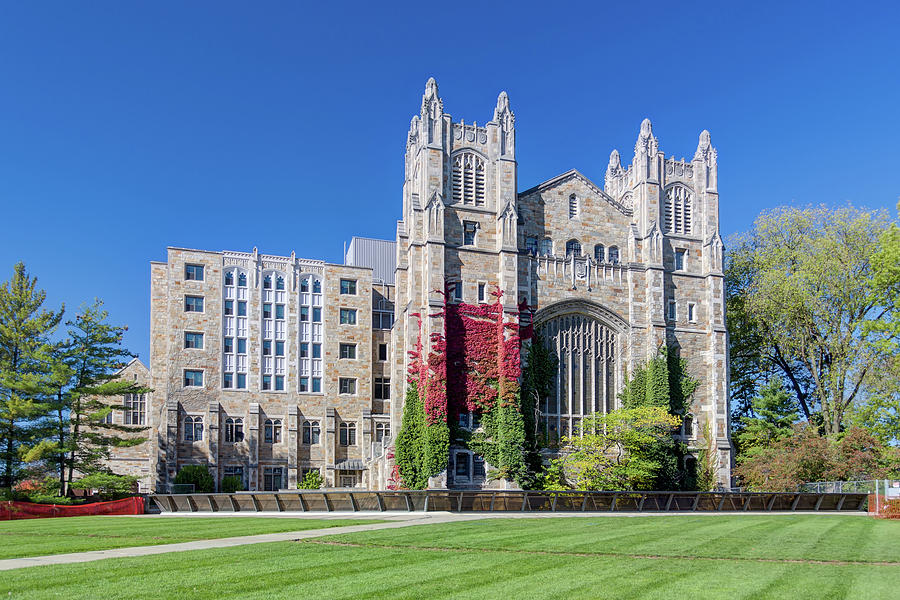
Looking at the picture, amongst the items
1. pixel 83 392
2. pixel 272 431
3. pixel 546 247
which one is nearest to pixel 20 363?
pixel 83 392

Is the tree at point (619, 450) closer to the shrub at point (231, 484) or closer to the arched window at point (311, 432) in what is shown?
the arched window at point (311, 432)

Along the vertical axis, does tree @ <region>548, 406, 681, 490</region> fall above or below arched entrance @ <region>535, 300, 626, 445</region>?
below

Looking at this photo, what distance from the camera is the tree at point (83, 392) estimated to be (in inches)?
1521

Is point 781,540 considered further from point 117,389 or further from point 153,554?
point 117,389

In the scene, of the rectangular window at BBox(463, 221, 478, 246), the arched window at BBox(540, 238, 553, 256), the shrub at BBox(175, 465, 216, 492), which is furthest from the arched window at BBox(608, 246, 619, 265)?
the shrub at BBox(175, 465, 216, 492)

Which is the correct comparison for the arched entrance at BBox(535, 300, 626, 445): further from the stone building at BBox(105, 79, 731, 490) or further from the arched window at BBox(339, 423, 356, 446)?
the arched window at BBox(339, 423, 356, 446)

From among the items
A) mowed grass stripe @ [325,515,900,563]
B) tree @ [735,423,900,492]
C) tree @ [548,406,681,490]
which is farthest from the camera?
tree @ [735,423,900,492]

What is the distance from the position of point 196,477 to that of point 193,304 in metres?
10.5

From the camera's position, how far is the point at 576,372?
1811 inches

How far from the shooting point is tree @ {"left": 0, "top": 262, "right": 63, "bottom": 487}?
123 ft

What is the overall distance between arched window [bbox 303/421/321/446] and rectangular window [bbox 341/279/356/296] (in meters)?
8.57

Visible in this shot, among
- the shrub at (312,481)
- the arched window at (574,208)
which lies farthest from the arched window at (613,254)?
the shrub at (312,481)

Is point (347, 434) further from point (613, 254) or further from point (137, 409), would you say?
point (613, 254)

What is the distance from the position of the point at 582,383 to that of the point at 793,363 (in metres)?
17.2
